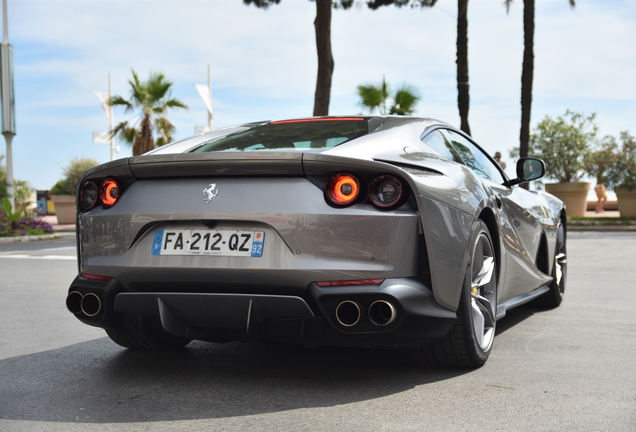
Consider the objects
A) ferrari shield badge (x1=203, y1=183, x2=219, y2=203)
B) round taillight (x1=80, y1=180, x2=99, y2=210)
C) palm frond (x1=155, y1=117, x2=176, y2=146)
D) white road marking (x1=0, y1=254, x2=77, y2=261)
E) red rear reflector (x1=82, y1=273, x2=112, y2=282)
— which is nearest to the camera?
ferrari shield badge (x1=203, y1=183, x2=219, y2=203)

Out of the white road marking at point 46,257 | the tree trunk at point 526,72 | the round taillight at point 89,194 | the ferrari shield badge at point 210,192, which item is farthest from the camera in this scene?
the tree trunk at point 526,72

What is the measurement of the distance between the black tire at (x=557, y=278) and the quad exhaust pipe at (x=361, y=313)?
3260 mm

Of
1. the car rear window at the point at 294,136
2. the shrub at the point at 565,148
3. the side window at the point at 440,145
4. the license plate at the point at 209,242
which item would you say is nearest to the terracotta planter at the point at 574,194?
the shrub at the point at 565,148

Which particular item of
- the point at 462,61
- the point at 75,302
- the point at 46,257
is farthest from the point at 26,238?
the point at 75,302

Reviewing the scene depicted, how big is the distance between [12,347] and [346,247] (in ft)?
8.57

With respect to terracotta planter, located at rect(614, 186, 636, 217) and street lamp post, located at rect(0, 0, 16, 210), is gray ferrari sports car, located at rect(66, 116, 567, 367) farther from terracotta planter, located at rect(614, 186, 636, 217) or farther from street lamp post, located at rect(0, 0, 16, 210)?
terracotta planter, located at rect(614, 186, 636, 217)

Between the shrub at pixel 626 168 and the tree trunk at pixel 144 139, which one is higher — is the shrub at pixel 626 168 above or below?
below

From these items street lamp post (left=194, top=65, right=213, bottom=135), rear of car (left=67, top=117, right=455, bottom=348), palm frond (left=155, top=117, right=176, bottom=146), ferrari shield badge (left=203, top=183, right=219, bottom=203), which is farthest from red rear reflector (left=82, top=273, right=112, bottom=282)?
street lamp post (left=194, top=65, right=213, bottom=135)

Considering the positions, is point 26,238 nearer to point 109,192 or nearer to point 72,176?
point 72,176

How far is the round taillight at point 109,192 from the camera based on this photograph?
12.8 feet

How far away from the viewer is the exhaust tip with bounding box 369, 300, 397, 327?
3443 millimetres

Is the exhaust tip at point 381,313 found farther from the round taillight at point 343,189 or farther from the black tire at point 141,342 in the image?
the black tire at point 141,342

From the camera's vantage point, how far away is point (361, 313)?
345cm

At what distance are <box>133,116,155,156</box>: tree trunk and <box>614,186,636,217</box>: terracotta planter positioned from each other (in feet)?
57.2
